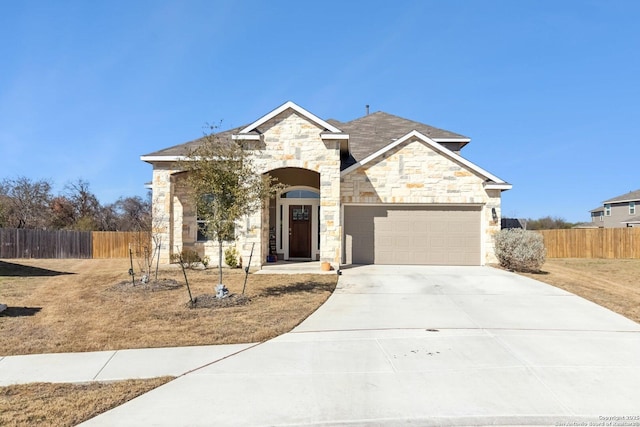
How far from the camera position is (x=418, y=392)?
4.79 metres

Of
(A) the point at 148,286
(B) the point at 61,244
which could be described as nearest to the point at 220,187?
(A) the point at 148,286

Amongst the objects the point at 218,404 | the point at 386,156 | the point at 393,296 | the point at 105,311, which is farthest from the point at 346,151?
the point at 218,404

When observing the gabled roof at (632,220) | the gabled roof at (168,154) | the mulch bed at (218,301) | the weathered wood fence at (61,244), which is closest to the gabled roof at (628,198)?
the gabled roof at (632,220)

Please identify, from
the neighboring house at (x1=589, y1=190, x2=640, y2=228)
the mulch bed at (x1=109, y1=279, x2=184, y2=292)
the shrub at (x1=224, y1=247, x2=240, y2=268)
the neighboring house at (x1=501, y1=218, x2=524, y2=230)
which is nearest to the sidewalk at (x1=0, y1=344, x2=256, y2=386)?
the mulch bed at (x1=109, y1=279, x2=184, y2=292)

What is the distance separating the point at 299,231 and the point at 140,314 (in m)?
10.0

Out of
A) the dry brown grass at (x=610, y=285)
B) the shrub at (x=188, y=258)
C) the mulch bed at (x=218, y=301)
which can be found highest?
the shrub at (x=188, y=258)

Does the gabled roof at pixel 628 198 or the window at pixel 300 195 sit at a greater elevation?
the gabled roof at pixel 628 198

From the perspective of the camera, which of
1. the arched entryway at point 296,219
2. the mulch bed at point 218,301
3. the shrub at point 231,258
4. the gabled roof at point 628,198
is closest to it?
the mulch bed at point 218,301

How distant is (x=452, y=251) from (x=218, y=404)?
45.1 ft

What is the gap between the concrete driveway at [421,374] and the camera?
13.9 ft

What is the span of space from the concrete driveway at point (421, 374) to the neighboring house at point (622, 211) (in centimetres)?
4250

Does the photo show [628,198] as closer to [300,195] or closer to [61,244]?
[300,195]

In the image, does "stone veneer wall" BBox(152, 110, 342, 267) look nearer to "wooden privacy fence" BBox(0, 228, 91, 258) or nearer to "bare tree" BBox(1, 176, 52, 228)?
"wooden privacy fence" BBox(0, 228, 91, 258)

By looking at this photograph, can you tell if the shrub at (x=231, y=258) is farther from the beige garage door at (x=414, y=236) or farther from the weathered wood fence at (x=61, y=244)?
the weathered wood fence at (x=61, y=244)
